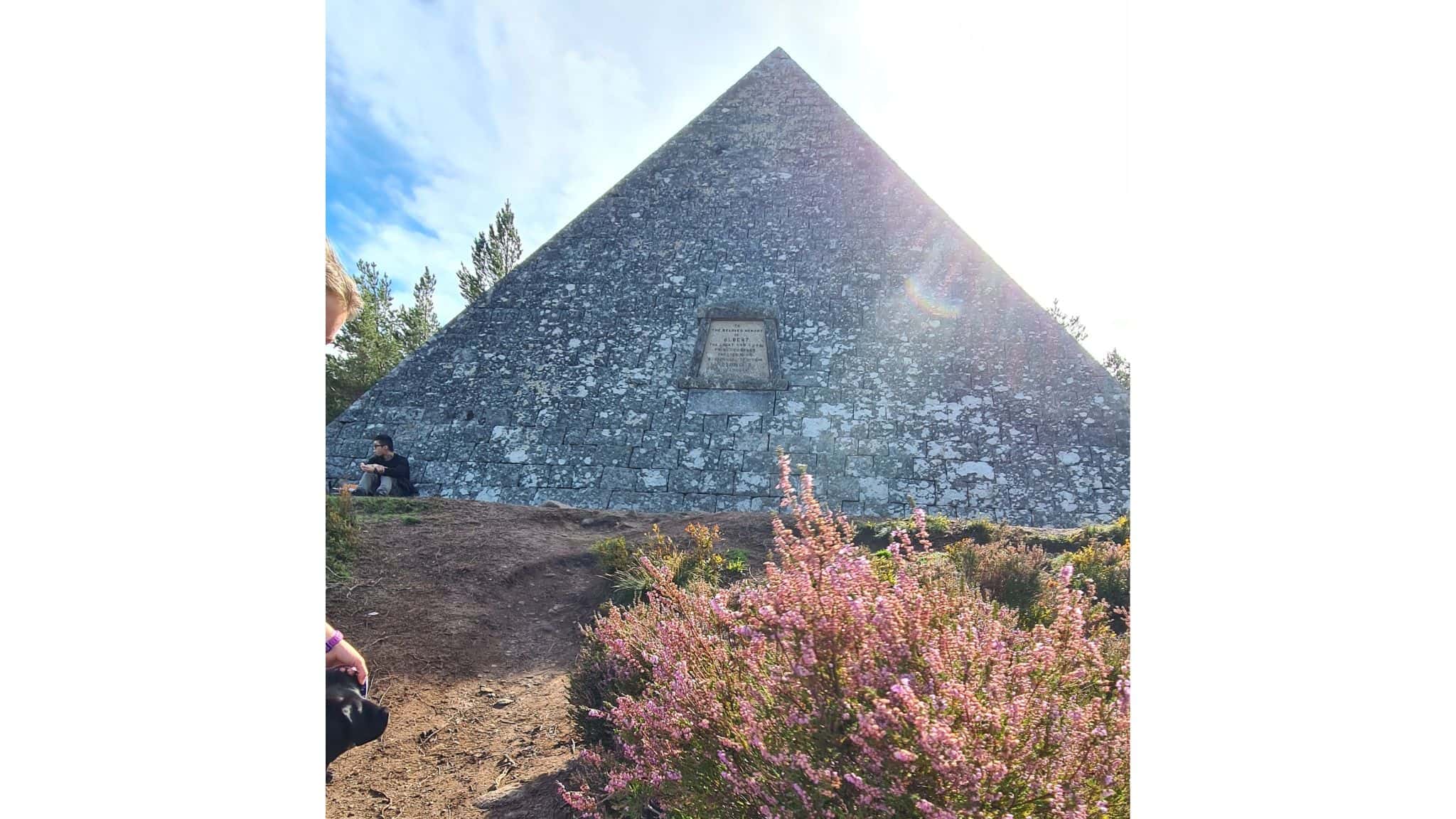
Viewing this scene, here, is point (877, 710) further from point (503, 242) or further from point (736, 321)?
point (503, 242)

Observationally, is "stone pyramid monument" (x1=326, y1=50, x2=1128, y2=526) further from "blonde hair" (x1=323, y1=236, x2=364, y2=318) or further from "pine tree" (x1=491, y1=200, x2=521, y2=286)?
"pine tree" (x1=491, y1=200, x2=521, y2=286)

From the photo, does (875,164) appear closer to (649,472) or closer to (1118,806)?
(649,472)

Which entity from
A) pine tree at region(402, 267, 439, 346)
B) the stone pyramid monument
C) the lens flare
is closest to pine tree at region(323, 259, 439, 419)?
pine tree at region(402, 267, 439, 346)

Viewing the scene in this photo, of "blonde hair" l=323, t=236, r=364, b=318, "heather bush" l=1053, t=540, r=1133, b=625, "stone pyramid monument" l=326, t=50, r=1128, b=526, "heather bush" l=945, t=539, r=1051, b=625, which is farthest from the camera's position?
"stone pyramid monument" l=326, t=50, r=1128, b=526

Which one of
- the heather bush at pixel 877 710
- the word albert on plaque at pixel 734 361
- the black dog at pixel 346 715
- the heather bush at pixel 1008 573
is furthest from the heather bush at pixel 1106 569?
the word albert on plaque at pixel 734 361

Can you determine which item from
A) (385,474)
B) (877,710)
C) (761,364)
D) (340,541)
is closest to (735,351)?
(761,364)

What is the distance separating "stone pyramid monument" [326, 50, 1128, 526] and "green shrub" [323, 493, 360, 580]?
2.33m

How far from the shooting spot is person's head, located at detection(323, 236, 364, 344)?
1.63m

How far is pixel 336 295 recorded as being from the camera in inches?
65.4

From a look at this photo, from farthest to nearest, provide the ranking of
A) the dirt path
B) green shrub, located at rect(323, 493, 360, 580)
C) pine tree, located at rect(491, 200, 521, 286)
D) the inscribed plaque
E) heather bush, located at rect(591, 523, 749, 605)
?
pine tree, located at rect(491, 200, 521, 286) < the inscribed plaque < green shrub, located at rect(323, 493, 360, 580) < heather bush, located at rect(591, 523, 749, 605) < the dirt path

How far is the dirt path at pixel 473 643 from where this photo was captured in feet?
8.49
